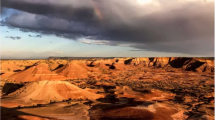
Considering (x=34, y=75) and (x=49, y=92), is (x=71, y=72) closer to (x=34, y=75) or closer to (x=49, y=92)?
(x=34, y=75)

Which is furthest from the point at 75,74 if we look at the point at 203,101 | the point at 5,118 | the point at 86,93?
the point at 5,118

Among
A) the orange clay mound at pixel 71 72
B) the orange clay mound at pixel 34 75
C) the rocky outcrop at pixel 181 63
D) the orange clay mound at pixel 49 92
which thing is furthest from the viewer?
the rocky outcrop at pixel 181 63

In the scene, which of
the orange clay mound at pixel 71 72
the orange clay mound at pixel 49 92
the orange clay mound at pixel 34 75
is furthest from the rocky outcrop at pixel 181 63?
the orange clay mound at pixel 49 92

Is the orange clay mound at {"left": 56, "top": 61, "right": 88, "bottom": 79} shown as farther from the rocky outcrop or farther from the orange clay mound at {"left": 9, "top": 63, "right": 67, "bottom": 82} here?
the rocky outcrop

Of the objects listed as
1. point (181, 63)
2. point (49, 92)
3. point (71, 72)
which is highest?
point (181, 63)

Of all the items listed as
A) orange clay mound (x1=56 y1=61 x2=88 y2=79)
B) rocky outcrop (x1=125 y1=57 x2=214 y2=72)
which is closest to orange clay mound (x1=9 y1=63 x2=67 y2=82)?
orange clay mound (x1=56 y1=61 x2=88 y2=79)

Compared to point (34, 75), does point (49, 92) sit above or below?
below

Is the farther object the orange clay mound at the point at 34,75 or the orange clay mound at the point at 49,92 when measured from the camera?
the orange clay mound at the point at 34,75

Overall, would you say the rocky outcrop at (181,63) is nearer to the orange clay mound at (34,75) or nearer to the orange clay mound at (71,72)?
the orange clay mound at (71,72)

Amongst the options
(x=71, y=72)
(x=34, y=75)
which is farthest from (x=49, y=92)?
(x=71, y=72)
